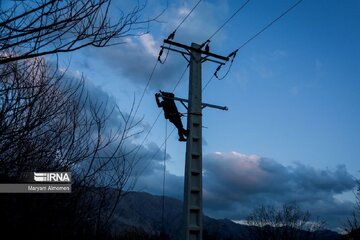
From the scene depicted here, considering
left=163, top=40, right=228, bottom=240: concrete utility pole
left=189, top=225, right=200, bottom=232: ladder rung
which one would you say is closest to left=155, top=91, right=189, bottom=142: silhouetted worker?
left=163, top=40, right=228, bottom=240: concrete utility pole

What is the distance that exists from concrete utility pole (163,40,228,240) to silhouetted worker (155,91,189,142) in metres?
0.20

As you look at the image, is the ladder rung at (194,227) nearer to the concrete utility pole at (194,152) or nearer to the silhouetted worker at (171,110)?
the concrete utility pole at (194,152)

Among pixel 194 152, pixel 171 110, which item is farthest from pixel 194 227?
pixel 171 110

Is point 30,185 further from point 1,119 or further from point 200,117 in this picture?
point 200,117

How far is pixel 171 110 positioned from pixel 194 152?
52.0 inches

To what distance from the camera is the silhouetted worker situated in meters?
8.26

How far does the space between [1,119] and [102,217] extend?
11.1 feet

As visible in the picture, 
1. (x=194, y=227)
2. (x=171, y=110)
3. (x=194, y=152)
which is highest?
(x=171, y=110)

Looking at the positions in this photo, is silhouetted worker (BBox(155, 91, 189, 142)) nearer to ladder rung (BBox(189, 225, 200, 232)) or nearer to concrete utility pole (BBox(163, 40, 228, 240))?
concrete utility pole (BBox(163, 40, 228, 240))

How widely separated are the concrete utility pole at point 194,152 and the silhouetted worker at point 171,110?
201 mm

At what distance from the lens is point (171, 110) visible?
28.7 ft

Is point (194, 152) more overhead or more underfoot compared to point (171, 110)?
more underfoot

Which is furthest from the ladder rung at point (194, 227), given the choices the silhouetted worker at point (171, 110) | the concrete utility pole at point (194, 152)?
the silhouetted worker at point (171, 110)

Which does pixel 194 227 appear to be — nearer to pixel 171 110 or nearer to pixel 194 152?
pixel 194 152
